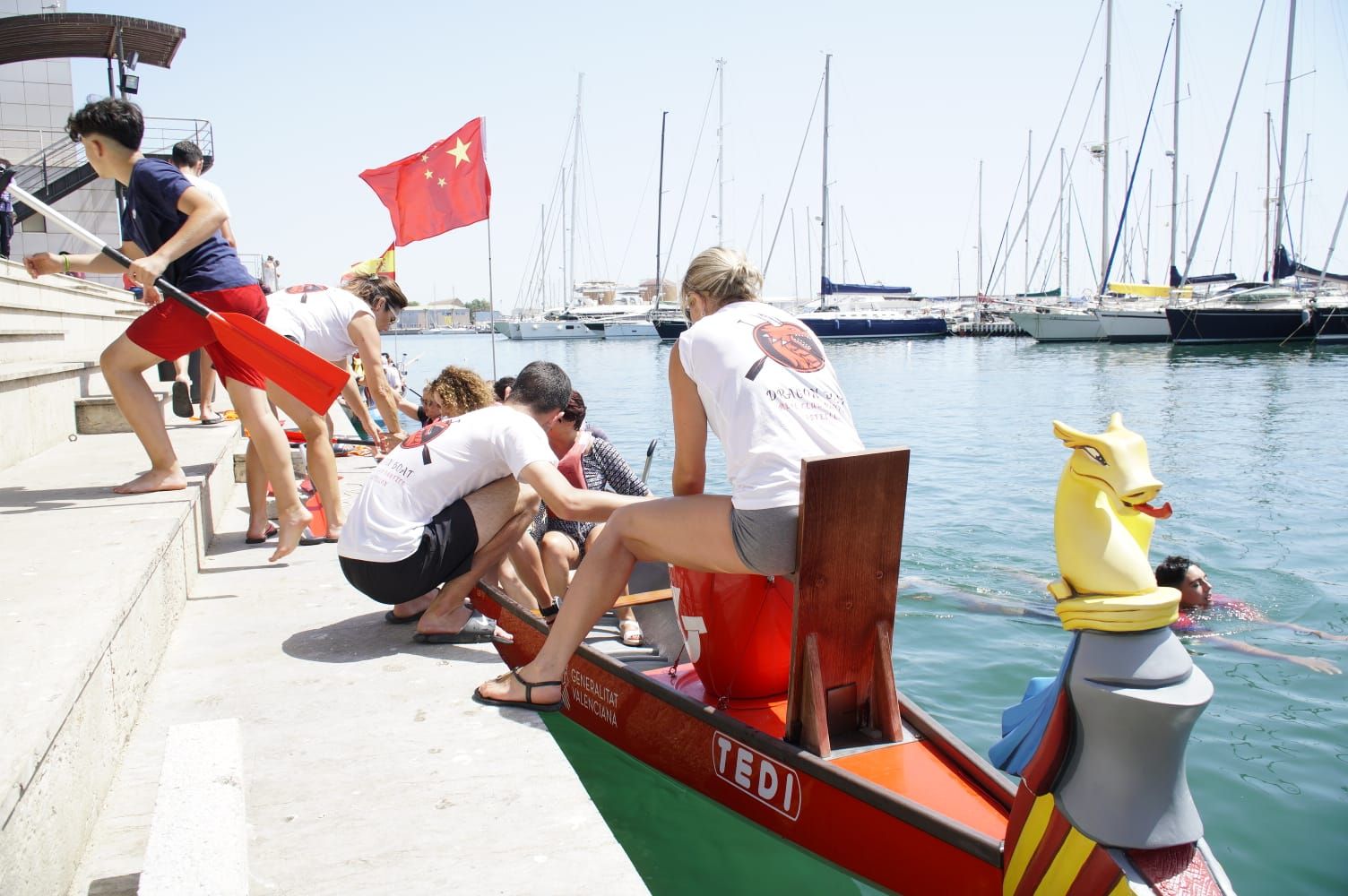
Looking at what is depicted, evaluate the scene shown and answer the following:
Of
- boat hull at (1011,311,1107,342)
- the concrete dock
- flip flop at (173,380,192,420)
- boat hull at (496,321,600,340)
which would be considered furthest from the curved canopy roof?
boat hull at (496,321,600,340)

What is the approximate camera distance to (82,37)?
1830cm

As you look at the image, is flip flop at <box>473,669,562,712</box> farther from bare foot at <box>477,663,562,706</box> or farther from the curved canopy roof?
the curved canopy roof

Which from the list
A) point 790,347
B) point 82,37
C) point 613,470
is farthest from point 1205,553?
point 82,37

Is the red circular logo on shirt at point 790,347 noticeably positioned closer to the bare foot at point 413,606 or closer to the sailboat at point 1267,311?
the bare foot at point 413,606

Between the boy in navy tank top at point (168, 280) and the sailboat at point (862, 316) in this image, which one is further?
the sailboat at point (862, 316)

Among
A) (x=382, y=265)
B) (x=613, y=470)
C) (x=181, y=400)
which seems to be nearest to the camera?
(x=613, y=470)

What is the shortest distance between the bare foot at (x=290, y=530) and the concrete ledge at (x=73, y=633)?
405 mm

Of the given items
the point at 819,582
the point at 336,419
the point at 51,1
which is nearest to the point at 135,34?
the point at 51,1

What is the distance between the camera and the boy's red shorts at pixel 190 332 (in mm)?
4789

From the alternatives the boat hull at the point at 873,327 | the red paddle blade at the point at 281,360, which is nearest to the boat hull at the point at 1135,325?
the boat hull at the point at 873,327

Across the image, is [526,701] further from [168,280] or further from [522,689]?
[168,280]

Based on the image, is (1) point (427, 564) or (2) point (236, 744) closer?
(2) point (236, 744)

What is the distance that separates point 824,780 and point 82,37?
2093 cm

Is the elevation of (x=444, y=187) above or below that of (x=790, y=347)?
above
